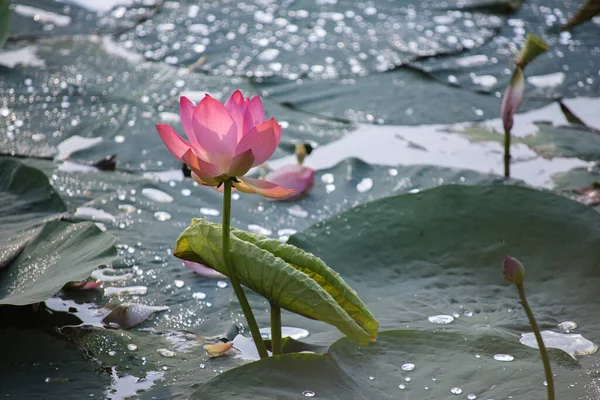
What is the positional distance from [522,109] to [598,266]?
1070mm

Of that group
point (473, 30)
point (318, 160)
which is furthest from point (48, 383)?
point (473, 30)

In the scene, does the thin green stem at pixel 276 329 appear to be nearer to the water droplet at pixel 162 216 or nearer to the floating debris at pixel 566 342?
the floating debris at pixel 566 342

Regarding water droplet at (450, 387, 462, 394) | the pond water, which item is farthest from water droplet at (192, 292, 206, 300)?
water droplet at (450, 387, 462, 394)

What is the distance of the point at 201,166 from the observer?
3.10 ft

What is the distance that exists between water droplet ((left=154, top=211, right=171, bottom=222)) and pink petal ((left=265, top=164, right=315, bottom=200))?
26 cm

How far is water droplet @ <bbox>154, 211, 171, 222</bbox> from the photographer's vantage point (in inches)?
62.7

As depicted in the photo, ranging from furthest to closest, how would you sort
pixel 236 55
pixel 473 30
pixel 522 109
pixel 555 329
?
pixel 473 30, pixel 236 55, pixel 522 109, pixel 555 329

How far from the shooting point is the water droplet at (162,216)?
5.23ft

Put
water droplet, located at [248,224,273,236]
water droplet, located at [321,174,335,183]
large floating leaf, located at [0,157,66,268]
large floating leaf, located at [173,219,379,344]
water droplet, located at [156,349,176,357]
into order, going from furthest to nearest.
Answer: water droplet, located at [321,174,335,183] → water droplet, located at [248,224,273,236] → large floating leaf, located at [0,157,66,268] → water droplet, located at [156,349,176,357] → large floating leaf, located at [173,219,379,344]

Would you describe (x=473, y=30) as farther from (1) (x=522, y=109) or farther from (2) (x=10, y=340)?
(2) (x=10, y=340)

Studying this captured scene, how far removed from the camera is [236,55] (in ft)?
8.48

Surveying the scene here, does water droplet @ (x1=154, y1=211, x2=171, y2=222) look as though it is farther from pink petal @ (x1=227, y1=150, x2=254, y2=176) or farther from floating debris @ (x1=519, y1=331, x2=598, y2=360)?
floating debris @ (x1=519, y1=331, x2=598, y2=360)

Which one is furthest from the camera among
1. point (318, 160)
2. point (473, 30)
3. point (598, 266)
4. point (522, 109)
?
point (473, 30)

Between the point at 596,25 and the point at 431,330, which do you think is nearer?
the point at 431,330
